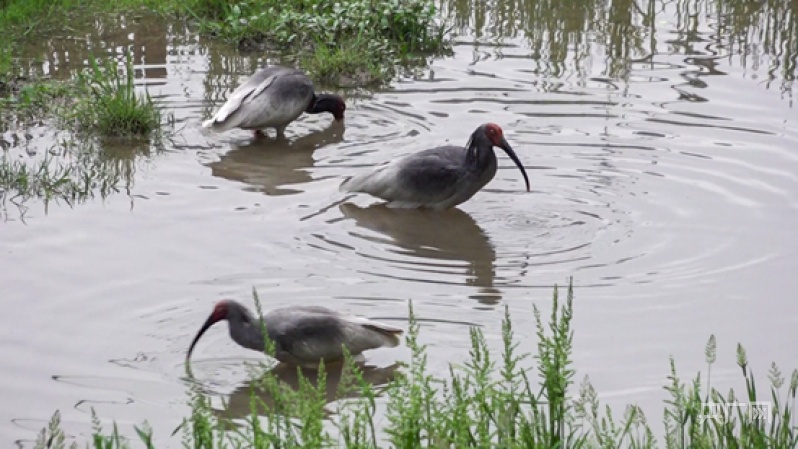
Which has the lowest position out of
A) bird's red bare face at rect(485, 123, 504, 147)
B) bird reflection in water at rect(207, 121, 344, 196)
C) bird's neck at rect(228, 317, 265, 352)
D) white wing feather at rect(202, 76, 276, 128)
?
bird's neck at rect(228, 317, 265, 352)

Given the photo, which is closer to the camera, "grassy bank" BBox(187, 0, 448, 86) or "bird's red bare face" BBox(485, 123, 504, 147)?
"bird's red bare face" BBox(485, 123, 504, 147)

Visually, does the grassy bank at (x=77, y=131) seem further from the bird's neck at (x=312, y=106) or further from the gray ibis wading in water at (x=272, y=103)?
the bird's neck at (x=312, y=106)

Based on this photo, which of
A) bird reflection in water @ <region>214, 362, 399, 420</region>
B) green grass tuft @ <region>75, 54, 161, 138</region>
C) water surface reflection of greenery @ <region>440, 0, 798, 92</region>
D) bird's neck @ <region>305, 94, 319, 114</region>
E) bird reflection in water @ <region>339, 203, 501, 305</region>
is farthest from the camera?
water surface reflection of greenery @ <region>440, 0, 798, 92</region>

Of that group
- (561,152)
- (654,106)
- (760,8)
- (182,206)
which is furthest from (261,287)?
(760,8)

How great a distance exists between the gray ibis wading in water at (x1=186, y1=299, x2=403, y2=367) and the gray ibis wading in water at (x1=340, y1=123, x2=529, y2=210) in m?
2.54

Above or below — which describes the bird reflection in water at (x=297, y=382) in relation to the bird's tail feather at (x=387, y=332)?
below

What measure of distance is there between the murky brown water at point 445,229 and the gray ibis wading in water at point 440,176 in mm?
153

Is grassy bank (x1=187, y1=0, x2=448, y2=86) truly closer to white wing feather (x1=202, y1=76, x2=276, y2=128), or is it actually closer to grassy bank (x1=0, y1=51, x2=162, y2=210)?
white wing feather (x1=202, y1=76, x2=276, y2=128)

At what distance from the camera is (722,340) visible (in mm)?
6766

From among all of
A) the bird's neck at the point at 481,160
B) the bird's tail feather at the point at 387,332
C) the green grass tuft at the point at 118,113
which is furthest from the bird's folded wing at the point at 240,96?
the bird's tail feather at the point at 387,332

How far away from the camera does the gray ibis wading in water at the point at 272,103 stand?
10188 mm

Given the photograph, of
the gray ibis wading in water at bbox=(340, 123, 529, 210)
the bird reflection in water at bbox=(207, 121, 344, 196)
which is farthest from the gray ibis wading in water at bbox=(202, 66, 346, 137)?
the gray ibis wading in water at bbox=(340, 123, 529, 210)

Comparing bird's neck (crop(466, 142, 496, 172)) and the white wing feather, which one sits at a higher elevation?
the white wing feather

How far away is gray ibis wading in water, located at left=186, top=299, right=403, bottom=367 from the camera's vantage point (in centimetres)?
646
